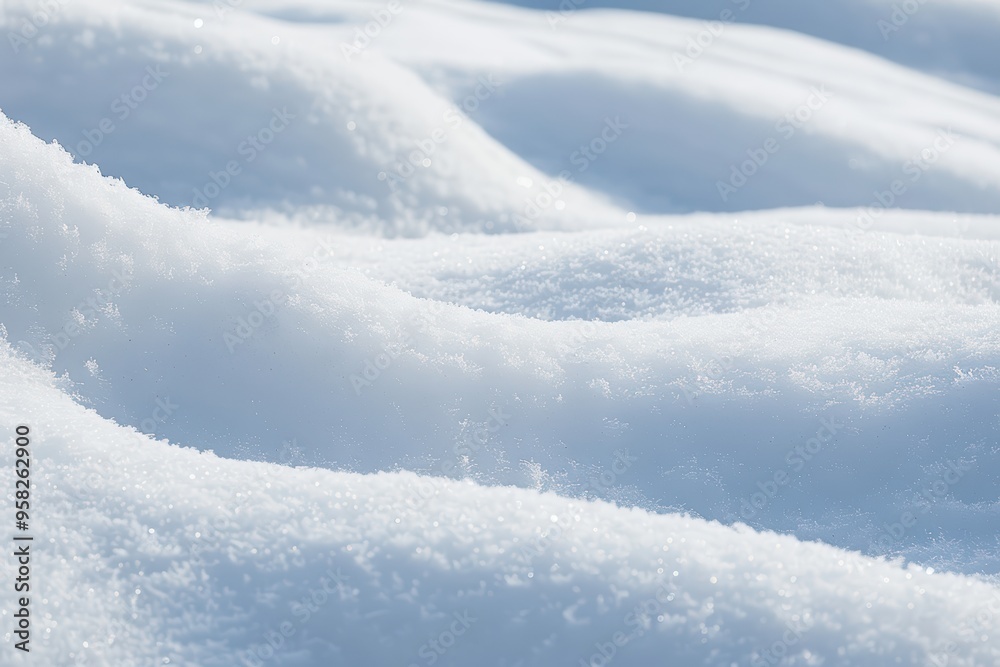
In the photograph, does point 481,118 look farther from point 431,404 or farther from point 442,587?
point 442,587

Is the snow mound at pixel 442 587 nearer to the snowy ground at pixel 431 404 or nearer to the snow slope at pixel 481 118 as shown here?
the snowy ground at pixel 431 404

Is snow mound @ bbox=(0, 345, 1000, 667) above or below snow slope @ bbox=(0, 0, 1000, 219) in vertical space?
above

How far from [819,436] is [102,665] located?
1.12 metres

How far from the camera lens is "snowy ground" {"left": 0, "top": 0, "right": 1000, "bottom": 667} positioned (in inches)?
39.5

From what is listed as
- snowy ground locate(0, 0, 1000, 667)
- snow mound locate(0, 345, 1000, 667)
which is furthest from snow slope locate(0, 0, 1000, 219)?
snow mound locate(0, 345, 1000, 667)

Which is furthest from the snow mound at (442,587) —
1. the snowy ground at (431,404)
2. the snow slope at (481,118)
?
the snow slope at (481,118)

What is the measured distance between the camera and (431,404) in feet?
5.08

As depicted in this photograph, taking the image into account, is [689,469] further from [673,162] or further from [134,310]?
[673,162]

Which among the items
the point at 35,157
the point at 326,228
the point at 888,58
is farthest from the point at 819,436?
the point at 888,58

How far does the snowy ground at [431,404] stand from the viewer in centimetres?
100

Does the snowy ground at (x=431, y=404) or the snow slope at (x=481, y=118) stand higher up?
the snowy ground at (x=431, y=404)

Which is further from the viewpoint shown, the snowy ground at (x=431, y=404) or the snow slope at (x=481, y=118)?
the snow slope at (x=481, y=118)

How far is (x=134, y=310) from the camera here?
4.98ft

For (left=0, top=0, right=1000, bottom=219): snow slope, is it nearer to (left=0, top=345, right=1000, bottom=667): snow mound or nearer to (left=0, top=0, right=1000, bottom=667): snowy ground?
(left=0, top=0, right=1000, bottom=667): snowy ground
